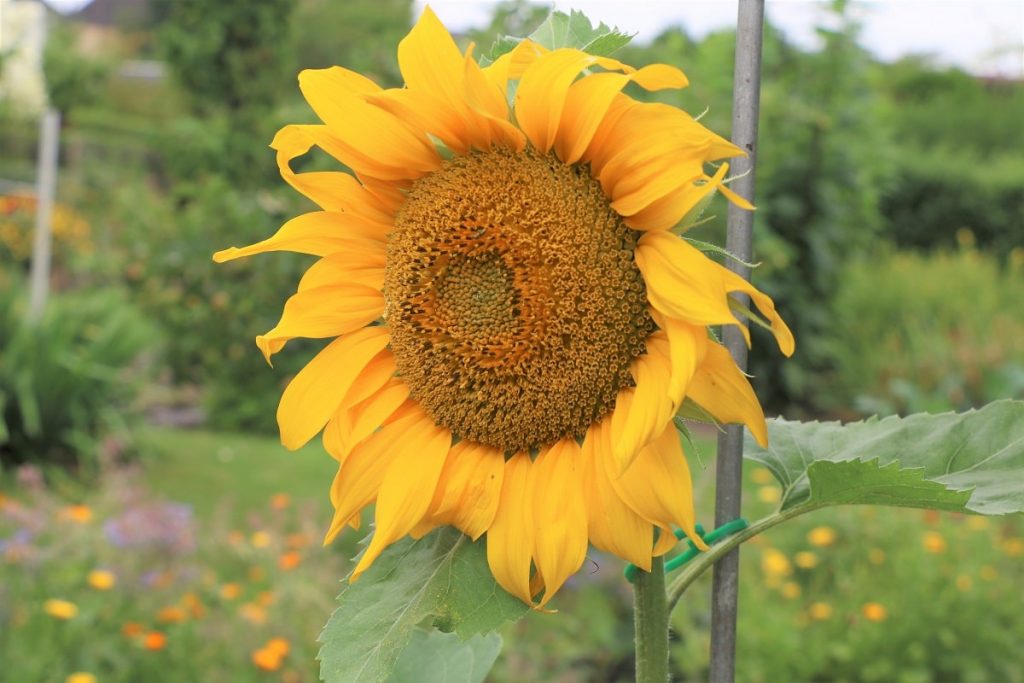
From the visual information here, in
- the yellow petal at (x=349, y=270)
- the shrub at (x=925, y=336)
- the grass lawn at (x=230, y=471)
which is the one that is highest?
the yellow petal at (x=349, y=270)

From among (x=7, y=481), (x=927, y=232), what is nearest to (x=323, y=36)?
(x=927, y=232)

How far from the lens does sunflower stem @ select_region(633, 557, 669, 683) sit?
78cm

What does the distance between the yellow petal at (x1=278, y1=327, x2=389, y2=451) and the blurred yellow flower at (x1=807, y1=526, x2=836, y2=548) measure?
3.09m

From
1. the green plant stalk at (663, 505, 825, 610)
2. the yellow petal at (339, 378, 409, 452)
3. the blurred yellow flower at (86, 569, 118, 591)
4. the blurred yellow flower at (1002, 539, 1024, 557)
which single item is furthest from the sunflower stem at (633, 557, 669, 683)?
the blurred yellow flower at (1002, 539, 1024, 557)

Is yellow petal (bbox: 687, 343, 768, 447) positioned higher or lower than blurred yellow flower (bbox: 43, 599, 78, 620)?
higher

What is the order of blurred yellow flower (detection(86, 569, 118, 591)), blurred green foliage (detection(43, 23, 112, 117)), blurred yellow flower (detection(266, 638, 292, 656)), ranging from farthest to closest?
blurred green foliage (detection(43, 23, 112, 117)), blurred yellow flower (detection(86, 569, 118, 591)), blurred yellow flower (detection(266, 638, 292, 656))

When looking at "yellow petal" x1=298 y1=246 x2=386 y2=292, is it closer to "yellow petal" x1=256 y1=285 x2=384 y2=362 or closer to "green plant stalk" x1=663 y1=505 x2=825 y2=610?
"yellow petal" x1=256 y1=285 x2=384 y2=362

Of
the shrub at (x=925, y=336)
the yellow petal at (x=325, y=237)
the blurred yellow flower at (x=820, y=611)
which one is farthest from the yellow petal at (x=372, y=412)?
the shrub at (x=925, y=336)

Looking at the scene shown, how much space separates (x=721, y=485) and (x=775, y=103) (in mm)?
6188

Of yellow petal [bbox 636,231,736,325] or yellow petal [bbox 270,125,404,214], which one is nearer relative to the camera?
yellow petal [bbox 636,231,736,325]

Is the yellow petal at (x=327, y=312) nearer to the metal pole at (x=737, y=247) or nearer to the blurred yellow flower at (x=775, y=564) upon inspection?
the metal pole at (x=737, y=247)

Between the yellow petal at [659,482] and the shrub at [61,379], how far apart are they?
502 centimetres

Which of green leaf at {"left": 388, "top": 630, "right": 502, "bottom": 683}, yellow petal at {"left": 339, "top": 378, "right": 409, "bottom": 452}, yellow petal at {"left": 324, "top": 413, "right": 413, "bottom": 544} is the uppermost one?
yellow petal at {"left": 339, "top": 378, "right": 409, "bottom": 452}

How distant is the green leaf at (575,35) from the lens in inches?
29.5
